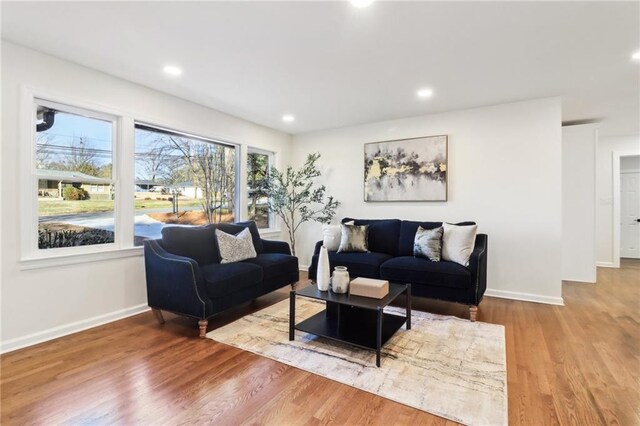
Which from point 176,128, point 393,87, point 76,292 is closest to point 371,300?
point 393,87

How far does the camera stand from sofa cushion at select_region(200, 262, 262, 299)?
279cm

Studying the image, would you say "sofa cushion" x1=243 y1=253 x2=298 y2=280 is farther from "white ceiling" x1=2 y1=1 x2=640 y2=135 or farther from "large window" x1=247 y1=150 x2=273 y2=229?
"white ceiling" x1=2 y1=1 x2=640 y2=135

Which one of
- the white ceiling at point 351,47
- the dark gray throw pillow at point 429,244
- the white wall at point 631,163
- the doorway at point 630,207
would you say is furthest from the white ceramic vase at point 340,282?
the white wall at point 631,163

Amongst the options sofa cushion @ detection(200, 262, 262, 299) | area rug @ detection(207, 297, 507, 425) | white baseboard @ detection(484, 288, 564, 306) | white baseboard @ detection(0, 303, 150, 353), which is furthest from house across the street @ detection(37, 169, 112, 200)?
white baseboard @ detection(484, 288, 564, 306)

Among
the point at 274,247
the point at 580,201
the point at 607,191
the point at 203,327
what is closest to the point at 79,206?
the point at 203,327

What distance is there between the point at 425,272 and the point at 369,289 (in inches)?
40.7

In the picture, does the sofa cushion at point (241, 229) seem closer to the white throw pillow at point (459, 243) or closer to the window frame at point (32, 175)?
the window frame at point (32, 175)

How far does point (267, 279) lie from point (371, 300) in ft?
4.73

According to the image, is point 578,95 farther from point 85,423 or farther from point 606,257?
point 85,423

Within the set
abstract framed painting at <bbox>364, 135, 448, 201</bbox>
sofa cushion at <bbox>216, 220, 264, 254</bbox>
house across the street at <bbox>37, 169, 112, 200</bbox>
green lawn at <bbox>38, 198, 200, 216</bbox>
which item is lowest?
sofa cushion at <bbox>216, 220, 264, 254</bbox>

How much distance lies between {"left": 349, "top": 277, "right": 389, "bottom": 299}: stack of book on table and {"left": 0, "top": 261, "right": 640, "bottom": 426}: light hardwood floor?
2.37 ft

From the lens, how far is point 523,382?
203 centimetres

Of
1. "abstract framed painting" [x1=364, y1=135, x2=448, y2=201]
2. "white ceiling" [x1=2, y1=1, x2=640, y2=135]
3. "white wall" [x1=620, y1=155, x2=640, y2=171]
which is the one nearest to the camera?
"white ceiling" [x1=2, y1=1, x2=640, y2=135]

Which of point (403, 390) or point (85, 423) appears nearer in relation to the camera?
point (85, 423)
